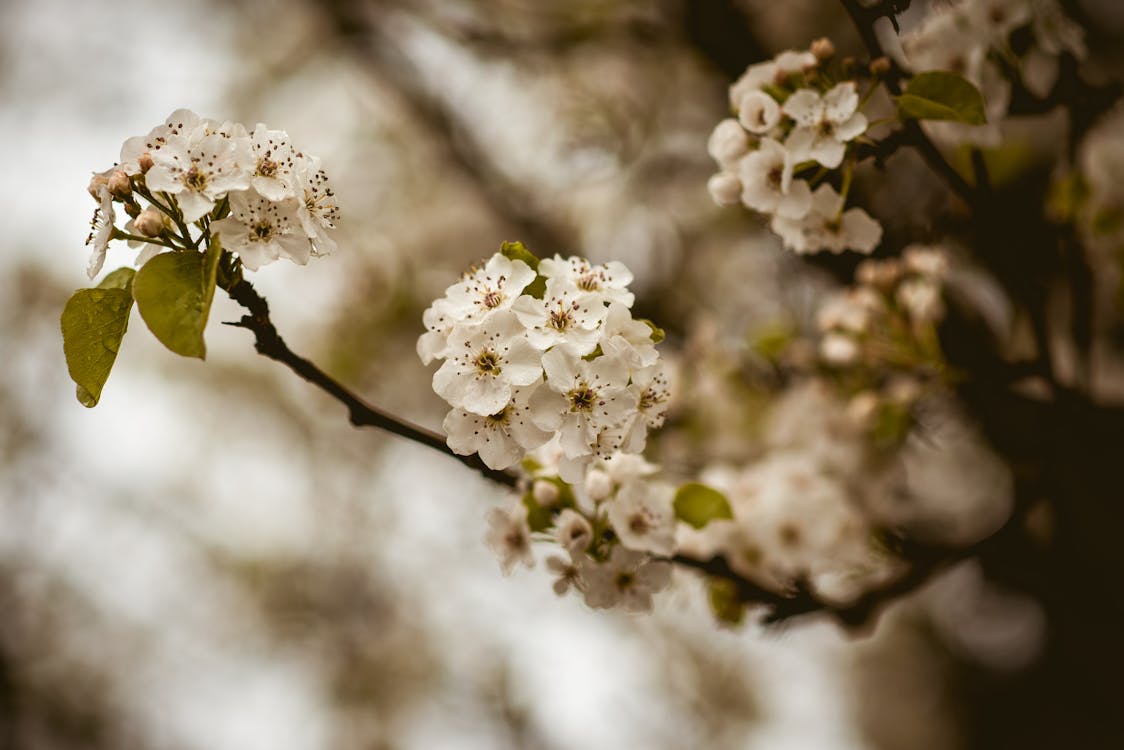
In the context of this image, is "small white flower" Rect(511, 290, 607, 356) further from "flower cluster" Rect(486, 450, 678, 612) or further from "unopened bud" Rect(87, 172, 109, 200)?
"unopened bud" Rect(87, 172, 109, 200)

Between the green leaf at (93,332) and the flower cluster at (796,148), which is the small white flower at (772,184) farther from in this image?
the green leaf at (93,332)

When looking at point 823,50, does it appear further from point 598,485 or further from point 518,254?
point 598,485

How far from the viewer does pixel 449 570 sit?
550 cm

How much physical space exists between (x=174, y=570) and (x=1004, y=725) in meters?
5.90

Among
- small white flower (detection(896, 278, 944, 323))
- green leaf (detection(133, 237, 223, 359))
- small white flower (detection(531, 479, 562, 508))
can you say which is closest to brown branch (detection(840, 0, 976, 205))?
small white flower (detection(896, 278, 944, 323))

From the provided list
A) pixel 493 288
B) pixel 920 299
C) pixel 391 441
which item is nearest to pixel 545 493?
pixel 493 288

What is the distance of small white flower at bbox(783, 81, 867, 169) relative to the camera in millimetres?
988

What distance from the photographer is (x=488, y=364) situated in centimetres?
88

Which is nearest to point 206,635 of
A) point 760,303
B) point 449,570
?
point 449,570

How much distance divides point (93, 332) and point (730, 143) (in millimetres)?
882

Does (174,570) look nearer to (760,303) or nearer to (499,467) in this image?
(760,303)

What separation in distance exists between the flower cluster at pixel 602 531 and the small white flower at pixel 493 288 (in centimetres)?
30

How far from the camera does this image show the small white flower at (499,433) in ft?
2.84

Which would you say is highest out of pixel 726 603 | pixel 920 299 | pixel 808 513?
pixel 920 299
